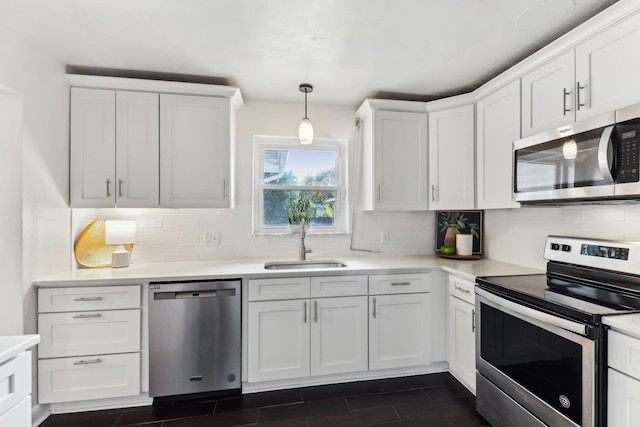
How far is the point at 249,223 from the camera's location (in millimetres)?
2861

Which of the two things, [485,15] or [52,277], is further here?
[52,277]

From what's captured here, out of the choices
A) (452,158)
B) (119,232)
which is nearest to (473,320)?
(452,158)

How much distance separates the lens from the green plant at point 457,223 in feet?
9.61

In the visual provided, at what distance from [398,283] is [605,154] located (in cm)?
145

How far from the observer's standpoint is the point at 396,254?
122 inches

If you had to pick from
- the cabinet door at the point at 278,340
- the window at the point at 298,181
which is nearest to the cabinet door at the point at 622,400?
the cabinet door at the point at 278,340

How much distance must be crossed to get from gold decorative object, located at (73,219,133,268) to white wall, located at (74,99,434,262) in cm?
8

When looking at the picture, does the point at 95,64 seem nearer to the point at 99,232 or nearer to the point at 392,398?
the point at 99,232

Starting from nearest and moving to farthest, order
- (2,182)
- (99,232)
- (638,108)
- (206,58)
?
(638,108)
(2,182)
(206,58)
(99,232)

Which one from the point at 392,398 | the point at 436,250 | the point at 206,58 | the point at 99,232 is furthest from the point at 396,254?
the point at 99,232

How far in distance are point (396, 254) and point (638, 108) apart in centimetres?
202

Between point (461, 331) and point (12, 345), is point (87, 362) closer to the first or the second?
point (12, 345)

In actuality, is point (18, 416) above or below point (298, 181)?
below

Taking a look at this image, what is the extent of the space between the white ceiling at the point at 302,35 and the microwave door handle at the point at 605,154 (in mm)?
700
